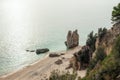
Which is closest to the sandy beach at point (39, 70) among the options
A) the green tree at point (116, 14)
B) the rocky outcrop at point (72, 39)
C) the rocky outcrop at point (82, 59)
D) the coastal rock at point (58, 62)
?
the coastal rock at point (58, 62)

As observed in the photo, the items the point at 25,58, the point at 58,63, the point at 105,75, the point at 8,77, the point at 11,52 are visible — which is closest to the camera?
the point at 105,75

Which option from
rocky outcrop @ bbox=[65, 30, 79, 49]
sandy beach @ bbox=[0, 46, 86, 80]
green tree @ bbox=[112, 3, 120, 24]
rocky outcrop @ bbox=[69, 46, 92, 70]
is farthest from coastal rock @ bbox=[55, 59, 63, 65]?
green tree @ bbox=[112, 3, 120, 24]

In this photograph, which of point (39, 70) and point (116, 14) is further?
point (39, 70)

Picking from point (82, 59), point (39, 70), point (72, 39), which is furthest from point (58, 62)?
point (72, 39)

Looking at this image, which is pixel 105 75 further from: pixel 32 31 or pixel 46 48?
pixel 32 31

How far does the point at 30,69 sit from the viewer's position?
88.1 m

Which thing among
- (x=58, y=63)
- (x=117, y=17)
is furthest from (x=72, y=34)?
(x=117, y=17)

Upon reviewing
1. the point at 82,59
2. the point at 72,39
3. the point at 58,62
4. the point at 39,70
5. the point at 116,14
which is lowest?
the point at 39,70

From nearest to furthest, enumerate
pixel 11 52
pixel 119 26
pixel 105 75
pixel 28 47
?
pixel 105 75 < pixel 119 26 < pixel 11 52 < pixel 28 47

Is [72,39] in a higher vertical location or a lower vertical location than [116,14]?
higher

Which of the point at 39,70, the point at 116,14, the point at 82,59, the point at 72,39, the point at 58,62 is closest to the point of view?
the point at 116,14

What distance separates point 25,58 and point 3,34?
182 ft

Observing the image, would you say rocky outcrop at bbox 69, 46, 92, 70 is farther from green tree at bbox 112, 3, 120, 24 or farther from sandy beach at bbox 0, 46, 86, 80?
green tree at bbox 112, 3, 120, 24

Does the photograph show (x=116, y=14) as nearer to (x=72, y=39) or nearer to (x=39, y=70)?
(x=39, y=70)
